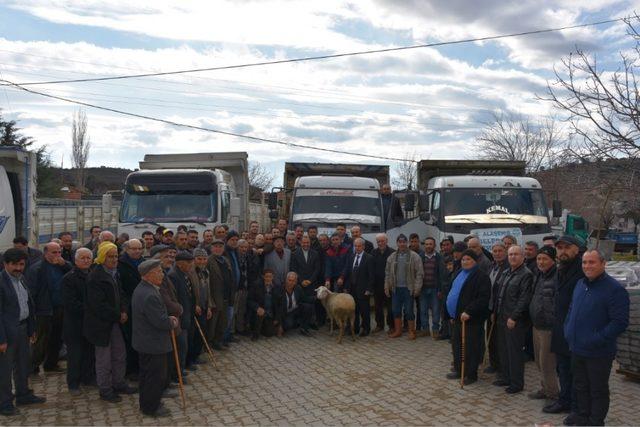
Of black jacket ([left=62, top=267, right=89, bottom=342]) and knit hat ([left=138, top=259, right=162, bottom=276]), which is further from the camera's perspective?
black jacket ([left=62, top=267, right=89, bottom=342])

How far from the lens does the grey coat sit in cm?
614

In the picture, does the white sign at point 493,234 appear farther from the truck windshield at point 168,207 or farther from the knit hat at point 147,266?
the knit hat at point 147,266

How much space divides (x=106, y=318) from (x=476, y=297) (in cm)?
438

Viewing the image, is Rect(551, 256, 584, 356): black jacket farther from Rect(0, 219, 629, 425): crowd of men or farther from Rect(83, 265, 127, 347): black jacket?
Rect(83, 265, 127, 347): black jacket

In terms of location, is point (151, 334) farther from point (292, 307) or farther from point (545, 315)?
point (292, 307)

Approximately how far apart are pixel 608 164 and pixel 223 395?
684cm

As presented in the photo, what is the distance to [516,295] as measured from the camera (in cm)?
704

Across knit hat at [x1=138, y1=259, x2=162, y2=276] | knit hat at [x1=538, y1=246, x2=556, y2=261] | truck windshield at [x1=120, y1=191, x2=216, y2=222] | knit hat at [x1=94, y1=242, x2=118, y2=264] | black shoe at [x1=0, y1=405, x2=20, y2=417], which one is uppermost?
truck windshield at [x1=120, y1=191, x2=216, y2=222]

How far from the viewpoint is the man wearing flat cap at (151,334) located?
615 centimetres

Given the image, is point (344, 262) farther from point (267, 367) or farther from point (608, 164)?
point (608, 164)

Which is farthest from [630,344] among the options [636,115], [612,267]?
[636,115]

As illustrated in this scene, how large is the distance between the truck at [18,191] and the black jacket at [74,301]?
4.77m

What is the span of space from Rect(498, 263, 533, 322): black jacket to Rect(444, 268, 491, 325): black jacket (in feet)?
0.64

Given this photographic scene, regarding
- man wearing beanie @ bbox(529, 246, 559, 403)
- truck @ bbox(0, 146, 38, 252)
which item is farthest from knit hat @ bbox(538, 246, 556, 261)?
truck @ bbox(0, 146, 38, 252)
